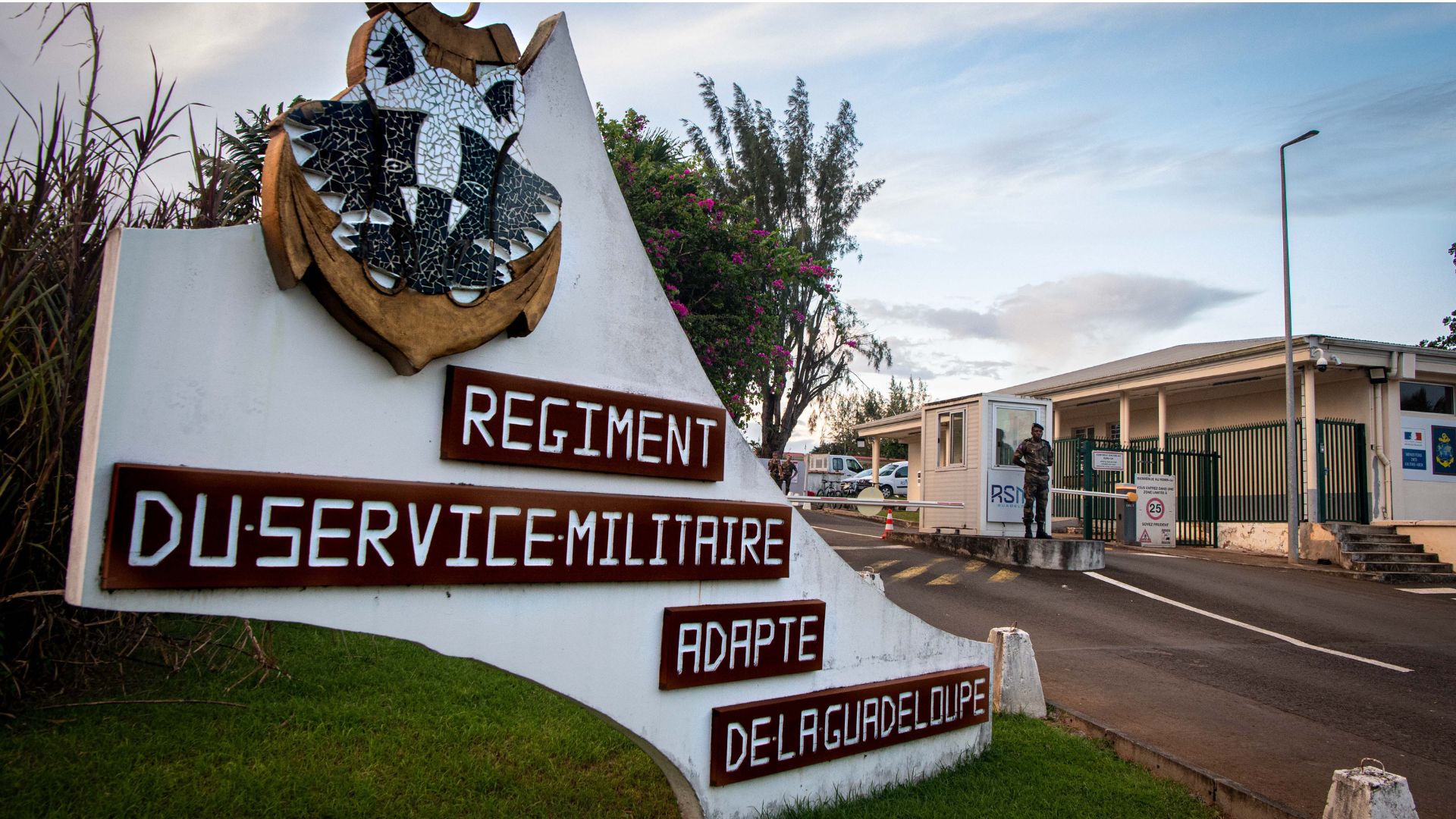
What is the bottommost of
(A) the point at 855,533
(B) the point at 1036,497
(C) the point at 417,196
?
(A) the point at 855,533

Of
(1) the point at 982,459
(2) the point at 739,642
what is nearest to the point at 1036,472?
(1) the point at 982,459

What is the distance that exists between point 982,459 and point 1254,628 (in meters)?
5.99

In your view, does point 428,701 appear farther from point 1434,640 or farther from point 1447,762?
point 1434,640

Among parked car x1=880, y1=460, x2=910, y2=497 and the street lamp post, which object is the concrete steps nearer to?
the street lamp post

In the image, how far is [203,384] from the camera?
2482 mm

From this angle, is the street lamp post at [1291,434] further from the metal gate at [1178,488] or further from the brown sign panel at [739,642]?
the brown sign panel at [739,642]

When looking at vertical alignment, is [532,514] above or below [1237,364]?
below

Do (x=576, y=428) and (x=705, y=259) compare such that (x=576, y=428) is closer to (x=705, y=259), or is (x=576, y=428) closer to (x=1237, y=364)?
(x=705, y=259)

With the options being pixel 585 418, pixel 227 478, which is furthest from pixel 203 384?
pixel 585 418

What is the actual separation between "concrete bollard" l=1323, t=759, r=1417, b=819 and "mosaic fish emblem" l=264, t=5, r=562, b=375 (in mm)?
3956

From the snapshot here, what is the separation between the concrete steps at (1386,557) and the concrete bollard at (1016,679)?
1053 centimetres

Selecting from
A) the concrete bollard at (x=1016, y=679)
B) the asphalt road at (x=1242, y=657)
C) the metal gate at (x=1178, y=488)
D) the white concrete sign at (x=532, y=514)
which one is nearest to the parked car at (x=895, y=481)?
the metal gate at (x=1178, y=488)

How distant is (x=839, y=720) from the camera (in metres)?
4.17

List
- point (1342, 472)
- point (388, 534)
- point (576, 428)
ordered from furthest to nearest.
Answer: point (1342, 472) < point (576, 428) < point (388, 534)
